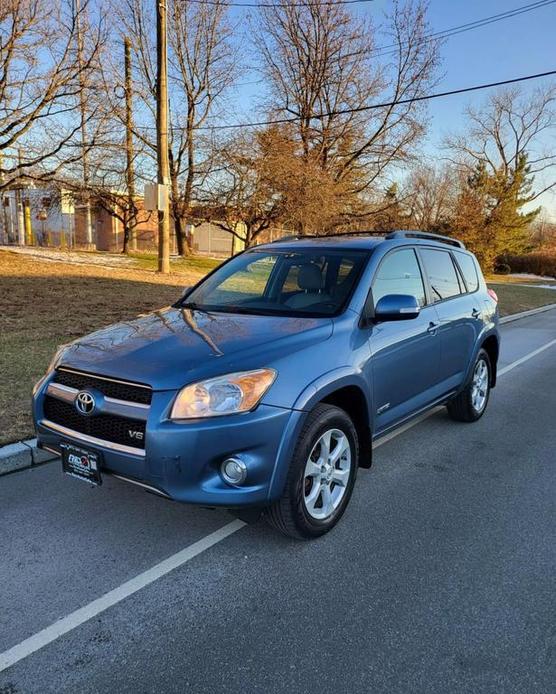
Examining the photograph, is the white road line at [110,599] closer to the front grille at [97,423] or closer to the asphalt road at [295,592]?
the asphalt road at [295,592]

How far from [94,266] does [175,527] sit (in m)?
14.7

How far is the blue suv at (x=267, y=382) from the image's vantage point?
2.74m

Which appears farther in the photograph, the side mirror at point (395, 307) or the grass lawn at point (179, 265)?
the grass lawn at point (179, 265)

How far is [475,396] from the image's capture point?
5.55m

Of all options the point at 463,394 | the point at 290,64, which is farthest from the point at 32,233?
the point at 463,394

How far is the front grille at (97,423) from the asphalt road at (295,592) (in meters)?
0.69

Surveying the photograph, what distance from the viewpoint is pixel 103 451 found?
9.49ft

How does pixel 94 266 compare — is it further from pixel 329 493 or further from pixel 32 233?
pixel 32 233

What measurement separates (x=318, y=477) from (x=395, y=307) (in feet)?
3.98

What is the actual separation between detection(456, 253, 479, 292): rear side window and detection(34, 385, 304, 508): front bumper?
10.9ft

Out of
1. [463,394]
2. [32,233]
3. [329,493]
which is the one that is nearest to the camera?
[329,493]

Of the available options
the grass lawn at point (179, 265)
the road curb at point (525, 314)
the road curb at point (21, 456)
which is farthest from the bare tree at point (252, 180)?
the road curb at point (21, 456)

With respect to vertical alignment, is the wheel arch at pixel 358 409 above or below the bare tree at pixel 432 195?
below

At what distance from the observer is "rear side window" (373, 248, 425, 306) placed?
3881mm
